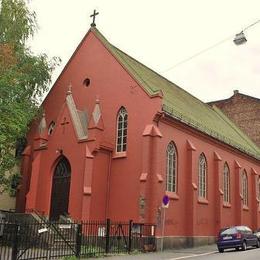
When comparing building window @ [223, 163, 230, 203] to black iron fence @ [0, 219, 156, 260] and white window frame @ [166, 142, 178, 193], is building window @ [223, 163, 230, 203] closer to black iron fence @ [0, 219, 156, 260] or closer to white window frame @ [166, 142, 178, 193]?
white window frame @ [166, 142, 178, 193]

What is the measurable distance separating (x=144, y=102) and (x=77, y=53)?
724 centimetres

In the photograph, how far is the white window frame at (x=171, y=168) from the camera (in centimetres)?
2599

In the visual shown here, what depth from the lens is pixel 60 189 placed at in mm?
25656

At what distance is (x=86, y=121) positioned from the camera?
1062 inches

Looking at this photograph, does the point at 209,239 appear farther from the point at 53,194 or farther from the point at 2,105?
the point at 2,105

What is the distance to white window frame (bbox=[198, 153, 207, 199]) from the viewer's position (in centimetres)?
2964

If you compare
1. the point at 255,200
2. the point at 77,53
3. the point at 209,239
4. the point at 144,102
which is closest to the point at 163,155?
the point at 144,102

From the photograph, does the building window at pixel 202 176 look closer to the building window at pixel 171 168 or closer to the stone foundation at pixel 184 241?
the stone foundation at pixel 184 241

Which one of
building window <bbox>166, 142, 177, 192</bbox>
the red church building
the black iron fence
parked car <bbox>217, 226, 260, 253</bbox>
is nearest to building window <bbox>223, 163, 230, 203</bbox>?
the red church building

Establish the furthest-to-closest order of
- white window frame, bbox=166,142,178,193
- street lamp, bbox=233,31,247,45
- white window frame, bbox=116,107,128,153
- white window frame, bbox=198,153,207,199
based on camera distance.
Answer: white window frame, bbox=198,153,207,199 → white window frame, bbox=166,142,178,193 → white window frame, bbox=116,107,128,153 → street lamp, bbox=233,31,247,45

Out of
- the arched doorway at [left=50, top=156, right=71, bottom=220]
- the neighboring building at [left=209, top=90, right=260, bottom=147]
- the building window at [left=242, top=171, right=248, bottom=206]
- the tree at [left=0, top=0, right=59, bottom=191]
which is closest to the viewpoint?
the tree at [left=0, top=0, right=59, bottom=191]

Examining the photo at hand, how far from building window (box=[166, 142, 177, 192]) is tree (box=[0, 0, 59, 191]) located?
8297 mm

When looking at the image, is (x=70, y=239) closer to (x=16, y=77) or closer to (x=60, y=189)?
(x=60, y=189)

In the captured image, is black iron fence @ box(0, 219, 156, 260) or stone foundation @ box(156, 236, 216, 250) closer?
black iron fence @ box(0, 219, 156, 260)
